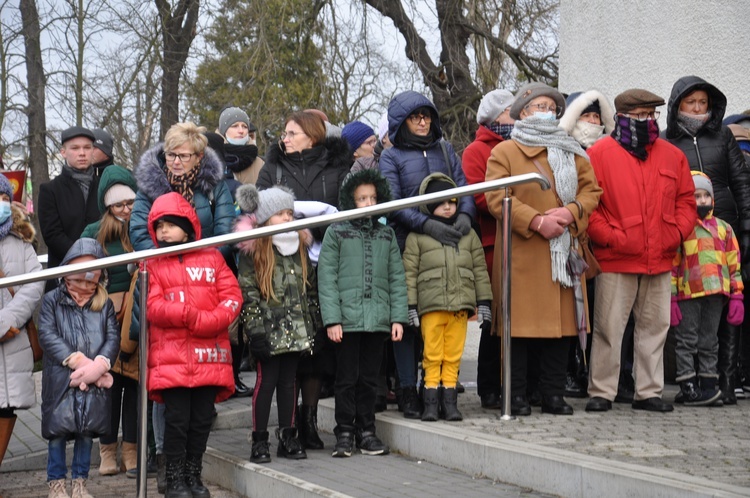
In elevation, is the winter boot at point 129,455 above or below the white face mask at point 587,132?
below

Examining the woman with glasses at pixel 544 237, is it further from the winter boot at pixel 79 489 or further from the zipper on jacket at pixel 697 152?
the winter boot at pixel 79 489

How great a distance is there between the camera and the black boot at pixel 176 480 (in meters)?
5.64

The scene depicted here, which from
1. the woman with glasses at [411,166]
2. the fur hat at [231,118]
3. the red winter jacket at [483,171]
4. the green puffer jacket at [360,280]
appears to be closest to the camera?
the green puffer jacket at [360,280]

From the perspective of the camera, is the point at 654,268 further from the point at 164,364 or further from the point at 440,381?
the point at 164,364

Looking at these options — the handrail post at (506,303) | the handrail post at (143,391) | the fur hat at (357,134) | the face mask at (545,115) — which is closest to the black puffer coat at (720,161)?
the face mask at (545,115)

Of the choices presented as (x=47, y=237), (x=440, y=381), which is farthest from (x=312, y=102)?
(x=440, y=381)

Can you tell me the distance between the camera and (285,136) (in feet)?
22.6

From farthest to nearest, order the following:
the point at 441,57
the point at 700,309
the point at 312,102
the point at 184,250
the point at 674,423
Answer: the point at 441,57 < the point at 312,102 < the point at 700,309 < the point at 674,423 < the point at 184,250

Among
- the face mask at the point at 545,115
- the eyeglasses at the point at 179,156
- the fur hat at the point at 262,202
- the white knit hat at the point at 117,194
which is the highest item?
the face mask at the point at 545,115

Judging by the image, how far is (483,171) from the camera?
7.30m

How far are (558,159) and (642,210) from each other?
60cm

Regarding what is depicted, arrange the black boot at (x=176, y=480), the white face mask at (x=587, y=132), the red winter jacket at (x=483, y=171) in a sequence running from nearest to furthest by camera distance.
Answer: the black boot at (x=176, y=480)
the red winter jacket at (x=483, y=171)
the white face mask at (x=587, y=132)

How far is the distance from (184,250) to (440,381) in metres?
1.83

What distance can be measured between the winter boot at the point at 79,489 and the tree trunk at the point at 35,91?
360 inches
